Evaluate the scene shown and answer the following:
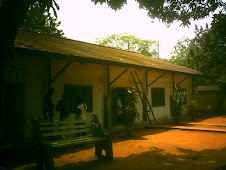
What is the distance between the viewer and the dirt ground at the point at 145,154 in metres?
4.83

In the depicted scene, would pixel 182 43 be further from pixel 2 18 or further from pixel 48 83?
pixel 2 18

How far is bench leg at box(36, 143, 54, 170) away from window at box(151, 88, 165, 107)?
9.62 meters

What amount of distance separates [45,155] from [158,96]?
10.6m

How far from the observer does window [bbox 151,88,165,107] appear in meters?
13.4

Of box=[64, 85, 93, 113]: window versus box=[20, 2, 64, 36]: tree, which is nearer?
box=[64, 85, 93, 113]: window

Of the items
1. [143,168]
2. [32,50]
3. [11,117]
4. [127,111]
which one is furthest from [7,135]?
[143,168]

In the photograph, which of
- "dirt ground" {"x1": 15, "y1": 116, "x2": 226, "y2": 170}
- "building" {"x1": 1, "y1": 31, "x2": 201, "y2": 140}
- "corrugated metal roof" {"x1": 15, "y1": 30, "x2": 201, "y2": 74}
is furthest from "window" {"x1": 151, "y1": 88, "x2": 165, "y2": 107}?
"dirt ground" {"x1": 15, "y1": 116, "x2": 226, "y2": 170}

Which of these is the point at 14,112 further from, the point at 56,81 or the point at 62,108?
the point at 56,81

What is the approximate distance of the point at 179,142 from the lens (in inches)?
284

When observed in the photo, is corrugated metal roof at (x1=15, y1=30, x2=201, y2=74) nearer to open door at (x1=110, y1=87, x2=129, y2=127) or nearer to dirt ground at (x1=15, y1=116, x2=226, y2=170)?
open door at (x1=110, y1=87, x2=129, y2=127)

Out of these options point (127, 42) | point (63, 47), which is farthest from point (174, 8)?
point (127, 42)

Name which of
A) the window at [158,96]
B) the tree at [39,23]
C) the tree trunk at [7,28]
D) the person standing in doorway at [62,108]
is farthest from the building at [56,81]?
the tree at [39,23]

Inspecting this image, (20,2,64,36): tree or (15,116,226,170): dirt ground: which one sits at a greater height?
(20,2,64,36): tree

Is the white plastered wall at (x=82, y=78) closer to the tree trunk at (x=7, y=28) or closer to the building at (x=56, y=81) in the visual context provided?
the building at (x=56, y=81)
